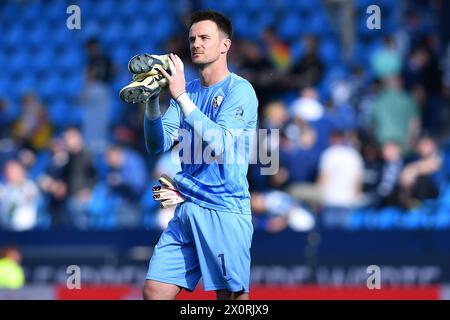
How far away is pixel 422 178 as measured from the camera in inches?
570

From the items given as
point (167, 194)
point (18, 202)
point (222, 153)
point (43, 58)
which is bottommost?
point (18, 202)

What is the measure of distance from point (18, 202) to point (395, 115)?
539cm

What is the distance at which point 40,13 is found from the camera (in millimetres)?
22453

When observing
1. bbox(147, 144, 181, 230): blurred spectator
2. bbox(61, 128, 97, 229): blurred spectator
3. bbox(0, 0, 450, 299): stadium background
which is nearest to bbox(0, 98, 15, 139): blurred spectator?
bbox(0, 0, 450, 299): stadium background

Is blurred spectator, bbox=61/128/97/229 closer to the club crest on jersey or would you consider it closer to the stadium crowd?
the stadium crowd

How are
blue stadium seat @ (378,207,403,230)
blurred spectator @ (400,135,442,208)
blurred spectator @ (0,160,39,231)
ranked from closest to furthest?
1. blurred spectator @ (400,135,442,208)
2. blue stadium seat @ (378,207,403,230)
3. blurred spectator @ (0,160,39,231)

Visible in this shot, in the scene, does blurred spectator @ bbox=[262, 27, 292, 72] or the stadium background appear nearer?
the stadium background

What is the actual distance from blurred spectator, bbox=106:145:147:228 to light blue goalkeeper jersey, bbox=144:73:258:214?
25.2ft

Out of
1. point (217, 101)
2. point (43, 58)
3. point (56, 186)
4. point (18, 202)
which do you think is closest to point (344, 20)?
point (56, 186)

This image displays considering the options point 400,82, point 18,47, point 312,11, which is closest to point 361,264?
point 400,82

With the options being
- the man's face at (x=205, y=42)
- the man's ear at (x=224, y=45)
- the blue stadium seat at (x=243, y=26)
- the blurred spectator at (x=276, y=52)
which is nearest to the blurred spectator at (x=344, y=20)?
the blue stadium seat at (x=243, y=26)

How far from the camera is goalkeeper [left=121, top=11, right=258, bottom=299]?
7.71 metres

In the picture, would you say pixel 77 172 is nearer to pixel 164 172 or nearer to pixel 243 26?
pixel 164 172

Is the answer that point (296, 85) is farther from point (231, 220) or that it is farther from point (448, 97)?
point (231, 220)
